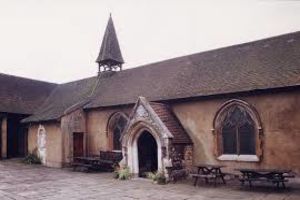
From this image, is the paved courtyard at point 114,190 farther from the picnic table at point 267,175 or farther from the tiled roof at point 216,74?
the tiled roof at point 216,74

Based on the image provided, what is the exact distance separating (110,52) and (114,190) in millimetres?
17129

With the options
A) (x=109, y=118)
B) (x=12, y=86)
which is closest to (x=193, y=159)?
(x=109, y=118)

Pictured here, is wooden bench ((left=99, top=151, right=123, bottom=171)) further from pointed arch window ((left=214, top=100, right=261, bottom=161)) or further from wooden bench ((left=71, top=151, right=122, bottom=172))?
pointed arch window ((left=214, top=100, right=261, bottom=161))

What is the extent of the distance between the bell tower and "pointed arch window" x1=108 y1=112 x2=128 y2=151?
7749 millimetres

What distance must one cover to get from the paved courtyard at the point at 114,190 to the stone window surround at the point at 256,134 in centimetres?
→ 141

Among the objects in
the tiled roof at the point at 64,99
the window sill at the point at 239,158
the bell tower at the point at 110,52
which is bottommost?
the window sill at the point at 239,158

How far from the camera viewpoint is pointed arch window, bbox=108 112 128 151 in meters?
20.2

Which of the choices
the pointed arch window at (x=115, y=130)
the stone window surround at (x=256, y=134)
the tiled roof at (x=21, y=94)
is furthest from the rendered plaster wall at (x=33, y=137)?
the stone window surround at (x=256, y=134)

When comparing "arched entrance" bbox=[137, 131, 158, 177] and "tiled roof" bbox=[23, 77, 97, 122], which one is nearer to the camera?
"arched entrance" bbox=[137, 131, 158, 177]

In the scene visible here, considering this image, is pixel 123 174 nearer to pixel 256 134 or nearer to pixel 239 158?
pixel 239 158

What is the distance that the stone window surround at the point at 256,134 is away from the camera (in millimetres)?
13984

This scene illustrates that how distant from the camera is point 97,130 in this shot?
21422 millimetres

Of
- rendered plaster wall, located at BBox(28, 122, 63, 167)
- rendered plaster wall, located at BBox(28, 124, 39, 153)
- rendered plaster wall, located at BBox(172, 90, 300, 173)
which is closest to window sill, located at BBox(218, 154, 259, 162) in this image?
rendered plaster wall, located at BBox(172, 90, 300, 173)

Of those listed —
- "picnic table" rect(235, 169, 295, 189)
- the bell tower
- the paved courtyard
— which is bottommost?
the paved courtyard
